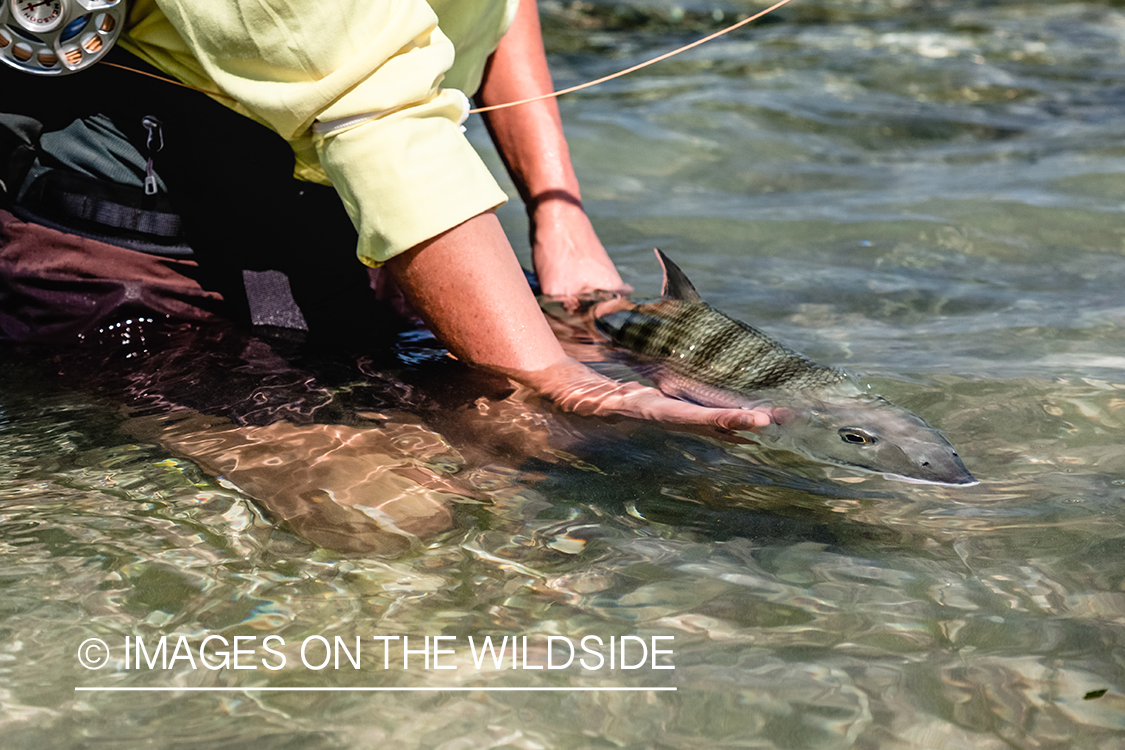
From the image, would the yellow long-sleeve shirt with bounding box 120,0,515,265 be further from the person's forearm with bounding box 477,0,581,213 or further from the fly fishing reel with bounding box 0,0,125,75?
the person's forearm with bounding box 477,0,581,213

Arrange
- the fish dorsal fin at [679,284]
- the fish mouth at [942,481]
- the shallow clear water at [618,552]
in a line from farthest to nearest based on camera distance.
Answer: the fish dorsal fin at [679,284], the fish mouth at [942,481], the shallow clear water at [618,552]

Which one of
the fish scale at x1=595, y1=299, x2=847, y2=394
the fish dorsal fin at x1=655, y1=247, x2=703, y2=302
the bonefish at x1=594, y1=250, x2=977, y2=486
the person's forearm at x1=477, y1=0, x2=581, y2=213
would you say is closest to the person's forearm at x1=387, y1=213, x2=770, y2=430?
the bonefish at x1=594, y1=250, x2=977, y2=486

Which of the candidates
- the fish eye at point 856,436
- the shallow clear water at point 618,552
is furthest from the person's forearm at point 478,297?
the fish eye at point 856,436

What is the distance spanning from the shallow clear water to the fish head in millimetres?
44

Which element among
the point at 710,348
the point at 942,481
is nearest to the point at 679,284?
the point at 710,348

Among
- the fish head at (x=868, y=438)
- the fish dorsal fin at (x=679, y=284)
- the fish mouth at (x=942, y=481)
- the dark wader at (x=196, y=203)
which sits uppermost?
the dark wader at (x=196, y=203)

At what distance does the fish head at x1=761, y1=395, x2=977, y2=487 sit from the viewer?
7.52ft

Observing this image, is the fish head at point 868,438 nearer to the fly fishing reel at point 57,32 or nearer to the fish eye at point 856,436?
the fish eye at point 856,436

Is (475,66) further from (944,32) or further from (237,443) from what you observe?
(944,32)

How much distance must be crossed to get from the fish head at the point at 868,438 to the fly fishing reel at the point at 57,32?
65.5 inches

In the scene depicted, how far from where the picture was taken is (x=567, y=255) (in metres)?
3.35

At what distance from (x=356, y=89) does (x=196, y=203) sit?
0.80 meters

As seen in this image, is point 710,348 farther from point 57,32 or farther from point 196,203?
point 57,32

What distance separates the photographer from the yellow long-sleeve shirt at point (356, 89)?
6.64 ft
